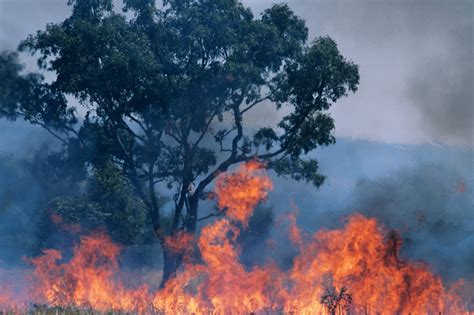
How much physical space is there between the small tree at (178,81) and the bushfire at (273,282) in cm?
143

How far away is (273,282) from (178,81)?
11.3 metres

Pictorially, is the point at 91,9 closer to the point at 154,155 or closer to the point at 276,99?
the point at 154,155

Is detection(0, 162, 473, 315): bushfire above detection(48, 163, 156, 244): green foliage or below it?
below

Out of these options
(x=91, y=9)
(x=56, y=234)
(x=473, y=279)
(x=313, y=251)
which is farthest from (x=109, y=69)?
(x=473, y=279)

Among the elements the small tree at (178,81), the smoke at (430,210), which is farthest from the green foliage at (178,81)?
the smoke at (430,210)

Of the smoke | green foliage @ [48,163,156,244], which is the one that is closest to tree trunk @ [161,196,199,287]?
green foliage @ [48,163,156,244]

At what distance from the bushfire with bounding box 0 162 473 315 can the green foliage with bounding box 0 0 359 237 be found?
6.85 ft

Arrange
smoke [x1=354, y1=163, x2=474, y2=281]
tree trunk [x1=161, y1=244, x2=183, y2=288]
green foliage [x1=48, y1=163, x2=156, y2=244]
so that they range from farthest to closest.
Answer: green foliage [x1=48, y1=163, x2=156, y2=244]
smoke [x1=354, y1=163, x2=474, y2=281]
tree trunk [x1=161, y1=244, x2=183, y2=288]

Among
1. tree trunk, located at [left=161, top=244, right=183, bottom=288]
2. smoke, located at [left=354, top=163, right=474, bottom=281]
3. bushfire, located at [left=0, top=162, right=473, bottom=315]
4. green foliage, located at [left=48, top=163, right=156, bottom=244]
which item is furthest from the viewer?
green foliage, located at [left=48, top=163, right=156, bottom=244]

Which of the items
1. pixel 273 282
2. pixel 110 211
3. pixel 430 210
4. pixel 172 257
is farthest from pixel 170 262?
pixel 430 210

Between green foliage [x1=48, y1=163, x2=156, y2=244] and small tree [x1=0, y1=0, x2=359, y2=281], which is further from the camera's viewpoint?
green foliage [x1=48, y1=163, x2=156, y2=244]

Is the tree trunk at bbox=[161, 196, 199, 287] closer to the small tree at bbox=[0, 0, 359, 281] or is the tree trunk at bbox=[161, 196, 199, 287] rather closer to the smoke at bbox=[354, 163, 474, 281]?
the small tree at bbox=[0, 0, 359, 281]

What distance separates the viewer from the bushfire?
30.0 metres

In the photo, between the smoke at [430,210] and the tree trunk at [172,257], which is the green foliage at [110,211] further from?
the smoke at [430,210]
